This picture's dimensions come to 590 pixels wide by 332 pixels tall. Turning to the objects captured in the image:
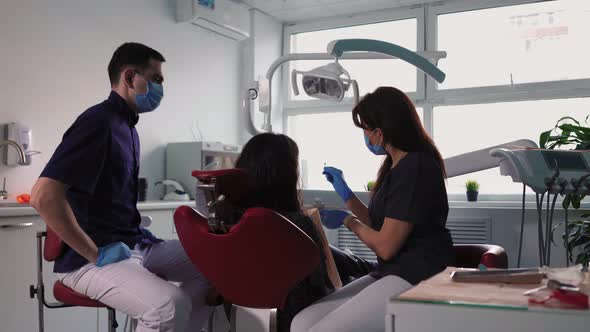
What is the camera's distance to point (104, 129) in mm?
1946

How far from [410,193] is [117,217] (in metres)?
1.04

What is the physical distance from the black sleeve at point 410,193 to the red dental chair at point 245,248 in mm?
403

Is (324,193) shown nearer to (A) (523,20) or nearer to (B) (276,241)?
(B) (276,241)

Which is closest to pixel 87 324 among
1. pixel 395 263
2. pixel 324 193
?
pixel 324 193

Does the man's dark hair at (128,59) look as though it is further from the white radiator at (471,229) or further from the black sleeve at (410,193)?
the white radiator at (471,229)

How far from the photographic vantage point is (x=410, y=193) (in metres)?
1.82

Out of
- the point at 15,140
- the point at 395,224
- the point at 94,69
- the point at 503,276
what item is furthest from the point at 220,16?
A: the point at 503,276

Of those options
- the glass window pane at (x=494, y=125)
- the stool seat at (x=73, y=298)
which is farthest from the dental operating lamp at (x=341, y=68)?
the glass window pane at (x=494, y=125)

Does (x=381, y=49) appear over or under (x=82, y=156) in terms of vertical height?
over

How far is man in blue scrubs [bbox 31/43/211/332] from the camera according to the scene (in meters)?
1.74

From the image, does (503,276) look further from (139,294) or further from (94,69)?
(94,69)

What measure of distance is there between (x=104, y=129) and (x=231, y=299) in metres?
0.76

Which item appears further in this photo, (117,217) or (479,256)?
(479,256)

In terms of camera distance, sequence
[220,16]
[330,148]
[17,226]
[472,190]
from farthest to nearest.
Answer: [330,148], [220,16], [472,190], [17,226]
